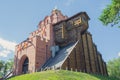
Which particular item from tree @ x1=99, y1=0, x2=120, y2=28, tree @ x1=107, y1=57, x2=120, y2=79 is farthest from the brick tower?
tree @ x1=107, y1=57, x2=120, y2=79

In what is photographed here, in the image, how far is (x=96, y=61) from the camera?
4241 centimetres

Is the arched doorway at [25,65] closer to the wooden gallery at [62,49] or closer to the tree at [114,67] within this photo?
the wooden gallery at [62,49]

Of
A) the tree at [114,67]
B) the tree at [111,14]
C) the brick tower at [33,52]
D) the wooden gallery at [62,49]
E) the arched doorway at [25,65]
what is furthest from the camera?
the tree at [114,67]

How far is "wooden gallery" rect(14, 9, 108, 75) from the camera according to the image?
124 feet

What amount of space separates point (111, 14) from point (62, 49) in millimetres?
21815

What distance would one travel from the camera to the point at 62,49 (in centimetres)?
4084

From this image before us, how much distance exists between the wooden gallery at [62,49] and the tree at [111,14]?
15.6 metres

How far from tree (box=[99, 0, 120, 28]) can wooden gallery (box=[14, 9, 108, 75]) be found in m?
15.6

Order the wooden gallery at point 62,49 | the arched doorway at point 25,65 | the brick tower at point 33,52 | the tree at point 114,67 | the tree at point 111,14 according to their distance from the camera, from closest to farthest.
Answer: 1. the tree at point 111,14
2. the wooden gallery at point 62,49
3. the brick tower at point 33,52
4. the arched doorway at point 25,65
5. the tree at point 114,67

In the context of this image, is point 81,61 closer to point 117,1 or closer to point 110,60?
point 117,1

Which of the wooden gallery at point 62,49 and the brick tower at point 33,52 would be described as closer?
the wooden gallery at point 62,49

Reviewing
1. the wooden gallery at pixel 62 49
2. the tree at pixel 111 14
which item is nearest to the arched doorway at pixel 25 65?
the wooden gallery at pixel 62 49

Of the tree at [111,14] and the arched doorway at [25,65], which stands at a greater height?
the tree at [111,14]

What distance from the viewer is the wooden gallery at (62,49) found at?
3778cm
